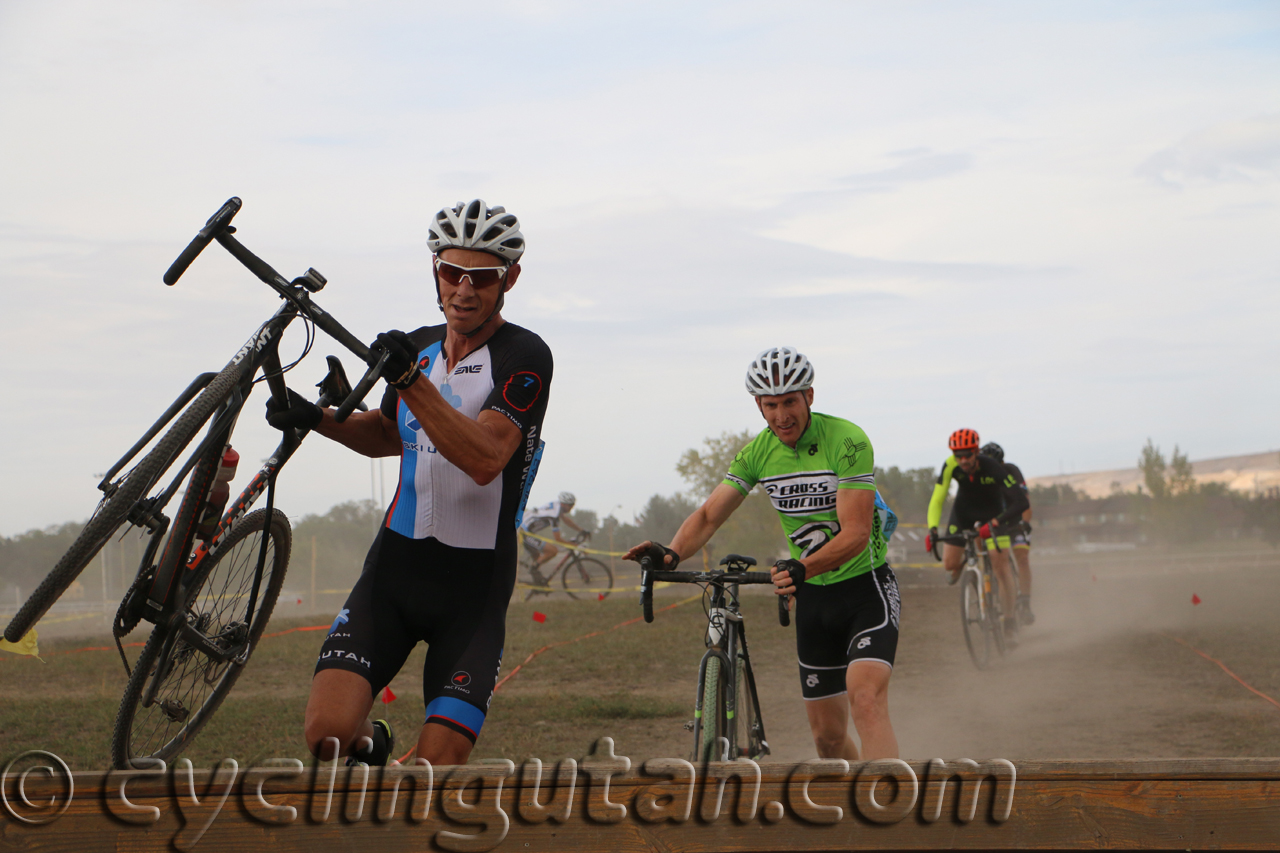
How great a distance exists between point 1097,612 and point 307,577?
5245cm

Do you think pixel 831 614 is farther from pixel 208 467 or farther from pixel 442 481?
pixel 208 467

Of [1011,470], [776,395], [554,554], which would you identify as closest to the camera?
[776,395]

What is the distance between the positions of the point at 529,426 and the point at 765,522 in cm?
6642

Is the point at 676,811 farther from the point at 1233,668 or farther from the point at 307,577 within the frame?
the point at 307,577

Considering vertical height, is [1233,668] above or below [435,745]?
below

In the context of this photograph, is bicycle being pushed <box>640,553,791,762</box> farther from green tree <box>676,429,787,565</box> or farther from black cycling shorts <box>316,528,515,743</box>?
green tree <box>676,429,787,565</box>

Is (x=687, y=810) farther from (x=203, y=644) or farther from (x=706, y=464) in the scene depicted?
(x=706, y=464)

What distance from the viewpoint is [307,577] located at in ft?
209

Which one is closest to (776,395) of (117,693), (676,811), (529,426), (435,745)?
(529,426)

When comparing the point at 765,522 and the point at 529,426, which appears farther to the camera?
the point at 765,522

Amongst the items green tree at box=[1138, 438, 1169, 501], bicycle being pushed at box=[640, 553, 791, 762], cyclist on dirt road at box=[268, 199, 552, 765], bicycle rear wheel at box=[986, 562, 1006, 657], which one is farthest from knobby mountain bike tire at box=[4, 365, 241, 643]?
green tree at box=[1138, 438, 1169, 501]

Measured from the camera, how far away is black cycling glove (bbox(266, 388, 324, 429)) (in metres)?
4.02

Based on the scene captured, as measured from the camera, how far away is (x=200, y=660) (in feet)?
14.4

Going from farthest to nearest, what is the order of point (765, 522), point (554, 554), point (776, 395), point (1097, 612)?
point (765, 522) → point (554, 554) → point (1097, 612) → point (776, 395)
